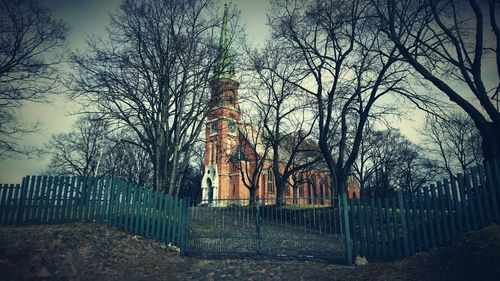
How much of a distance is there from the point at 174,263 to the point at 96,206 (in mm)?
3820

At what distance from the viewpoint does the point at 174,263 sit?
7.84 m

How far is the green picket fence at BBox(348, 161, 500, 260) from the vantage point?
6.86m

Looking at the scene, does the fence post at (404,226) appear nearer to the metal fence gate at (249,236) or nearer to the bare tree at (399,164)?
the metal fence gate at (249,236)

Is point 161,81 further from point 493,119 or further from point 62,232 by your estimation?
point 493,119

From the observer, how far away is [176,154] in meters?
12.5

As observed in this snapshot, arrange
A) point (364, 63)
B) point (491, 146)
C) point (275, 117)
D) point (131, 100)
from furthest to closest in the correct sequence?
point (275, 117) < point (364, 63) < point (131, 100) < point (491, 146)

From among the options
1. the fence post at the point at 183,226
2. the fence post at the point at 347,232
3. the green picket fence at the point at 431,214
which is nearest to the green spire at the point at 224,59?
the fence post at the point at 183,226

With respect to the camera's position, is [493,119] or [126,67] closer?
[493,119]

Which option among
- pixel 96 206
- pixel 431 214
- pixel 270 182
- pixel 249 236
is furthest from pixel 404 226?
pixel 270 182

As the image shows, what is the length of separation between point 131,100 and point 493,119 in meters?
14.3

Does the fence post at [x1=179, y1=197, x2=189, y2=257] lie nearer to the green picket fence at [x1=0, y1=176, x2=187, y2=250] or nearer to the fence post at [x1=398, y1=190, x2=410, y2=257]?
the green picket fence at [x1=0, y1=176, x2=187, y2=250]

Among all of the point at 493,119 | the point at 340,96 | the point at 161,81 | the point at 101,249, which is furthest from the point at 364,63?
the point at 101,249

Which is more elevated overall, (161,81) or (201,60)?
(201,60)

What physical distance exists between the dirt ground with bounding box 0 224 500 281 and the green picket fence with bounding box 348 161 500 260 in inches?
15.9
